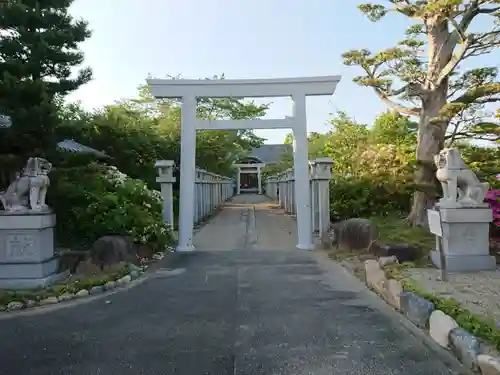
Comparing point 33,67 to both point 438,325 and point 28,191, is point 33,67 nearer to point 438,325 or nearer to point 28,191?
point 28,191

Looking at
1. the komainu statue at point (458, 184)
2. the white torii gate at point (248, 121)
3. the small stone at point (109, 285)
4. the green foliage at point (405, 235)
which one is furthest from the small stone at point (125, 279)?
the komainu statue at point (458, 184)

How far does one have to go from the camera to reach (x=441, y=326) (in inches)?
143

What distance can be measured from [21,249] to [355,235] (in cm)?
530

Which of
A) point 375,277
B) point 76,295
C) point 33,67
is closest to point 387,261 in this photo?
point 375,277

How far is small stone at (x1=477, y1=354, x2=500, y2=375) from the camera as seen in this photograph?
2.80 m

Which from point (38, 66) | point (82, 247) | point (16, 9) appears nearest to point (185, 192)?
point (82, 247)

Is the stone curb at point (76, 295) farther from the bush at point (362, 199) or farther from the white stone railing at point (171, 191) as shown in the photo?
the bush at point (362, 199)

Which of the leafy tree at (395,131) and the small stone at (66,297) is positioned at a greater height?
the leafy tree at (395,131)

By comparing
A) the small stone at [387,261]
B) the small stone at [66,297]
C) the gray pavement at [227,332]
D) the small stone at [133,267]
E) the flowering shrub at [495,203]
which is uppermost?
the flowering shrub at [495,203]

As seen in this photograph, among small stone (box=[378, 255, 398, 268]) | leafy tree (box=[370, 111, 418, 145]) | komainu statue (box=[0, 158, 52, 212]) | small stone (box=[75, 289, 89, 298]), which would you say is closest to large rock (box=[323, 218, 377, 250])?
small stone (box=[378, 255, 398, 268])

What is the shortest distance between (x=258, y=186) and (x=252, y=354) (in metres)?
38.3

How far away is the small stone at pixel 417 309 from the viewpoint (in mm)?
4004

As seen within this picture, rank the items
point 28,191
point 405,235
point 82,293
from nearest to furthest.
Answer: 1. point 82,293
2. point 28,191
3. point 405,235

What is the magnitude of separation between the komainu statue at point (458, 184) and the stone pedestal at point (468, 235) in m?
0.12
